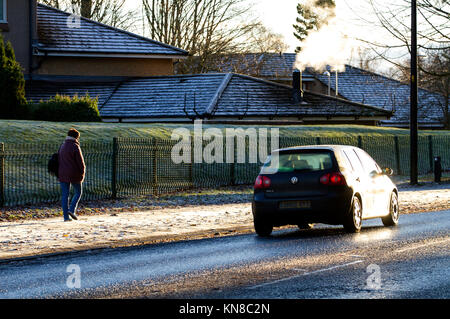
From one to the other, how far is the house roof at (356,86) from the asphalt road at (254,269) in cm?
4420

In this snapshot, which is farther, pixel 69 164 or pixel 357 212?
pixel 69 164

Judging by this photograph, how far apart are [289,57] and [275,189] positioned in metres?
62.9

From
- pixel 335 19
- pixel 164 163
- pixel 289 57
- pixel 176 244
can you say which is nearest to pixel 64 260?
pixel 176 244

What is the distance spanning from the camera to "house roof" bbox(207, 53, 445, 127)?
61719 millimetres

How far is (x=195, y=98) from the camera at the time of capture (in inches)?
1635

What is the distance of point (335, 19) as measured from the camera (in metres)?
27.0

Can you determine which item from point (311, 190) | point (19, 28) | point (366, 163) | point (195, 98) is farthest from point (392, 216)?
point (19, 28)

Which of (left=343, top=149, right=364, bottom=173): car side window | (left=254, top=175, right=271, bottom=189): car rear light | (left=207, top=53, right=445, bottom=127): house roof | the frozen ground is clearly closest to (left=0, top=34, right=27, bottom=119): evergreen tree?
the frozen ground

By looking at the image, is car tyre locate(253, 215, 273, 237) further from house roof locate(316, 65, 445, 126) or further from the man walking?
house roof locate(316, 65, 445, 126)

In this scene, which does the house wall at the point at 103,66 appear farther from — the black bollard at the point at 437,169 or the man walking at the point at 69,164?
the man walking at the point at 69,164

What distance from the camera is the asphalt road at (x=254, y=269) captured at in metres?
8.91

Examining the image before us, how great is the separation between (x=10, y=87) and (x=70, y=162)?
16720 mm

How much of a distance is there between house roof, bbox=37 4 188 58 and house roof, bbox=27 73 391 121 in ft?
5.56

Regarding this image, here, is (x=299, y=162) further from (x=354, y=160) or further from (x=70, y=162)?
(x=70, y=162)
